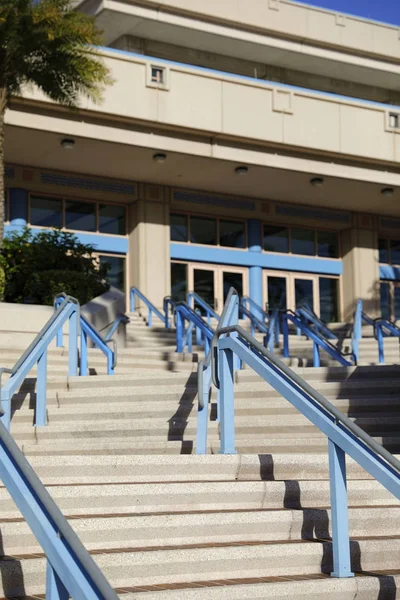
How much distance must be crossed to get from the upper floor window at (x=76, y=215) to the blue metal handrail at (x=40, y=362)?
13.4 m

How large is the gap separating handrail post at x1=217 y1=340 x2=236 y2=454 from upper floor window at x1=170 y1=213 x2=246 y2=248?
1802 centimetres

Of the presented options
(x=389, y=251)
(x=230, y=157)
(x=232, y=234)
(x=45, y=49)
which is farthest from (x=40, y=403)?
(x=389, y=251)

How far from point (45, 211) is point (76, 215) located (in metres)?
0.86

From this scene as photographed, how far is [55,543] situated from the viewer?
3.91m

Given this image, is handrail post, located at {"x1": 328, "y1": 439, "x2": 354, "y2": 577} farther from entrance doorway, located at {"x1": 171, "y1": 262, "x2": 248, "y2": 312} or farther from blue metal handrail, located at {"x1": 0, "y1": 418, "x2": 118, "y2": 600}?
entrance doorway, located at {"x1": 171, "y1": 262, "x2": 248, "y2": 312}

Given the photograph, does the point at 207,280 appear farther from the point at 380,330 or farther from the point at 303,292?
the point at 380,330

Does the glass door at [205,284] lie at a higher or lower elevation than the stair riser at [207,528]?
higher

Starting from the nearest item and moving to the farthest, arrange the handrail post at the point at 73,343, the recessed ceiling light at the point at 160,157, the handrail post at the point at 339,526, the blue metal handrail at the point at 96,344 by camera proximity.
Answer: the handrail post at the point at 339,526 → the handrail post at the point at 73,343 → the blue metal handrail at the point at 96,344 → the recessed ceiling light at the point at 160,157

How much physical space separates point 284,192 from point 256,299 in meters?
3.17

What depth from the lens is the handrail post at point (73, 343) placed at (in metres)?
10.5

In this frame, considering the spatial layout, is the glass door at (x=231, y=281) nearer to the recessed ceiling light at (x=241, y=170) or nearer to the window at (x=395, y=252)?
the recessed ceiling light at (x=241, y=170)

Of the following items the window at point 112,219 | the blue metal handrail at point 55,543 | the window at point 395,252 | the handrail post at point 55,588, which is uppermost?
the window at point 112,219

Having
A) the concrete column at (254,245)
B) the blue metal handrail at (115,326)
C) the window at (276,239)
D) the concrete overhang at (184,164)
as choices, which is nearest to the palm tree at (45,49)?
the concrete overhang at (184,164)

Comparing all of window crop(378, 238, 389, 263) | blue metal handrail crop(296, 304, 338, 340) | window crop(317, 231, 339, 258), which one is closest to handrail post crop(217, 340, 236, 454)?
blue metal handrail crop(296, 304, 338, 340)
